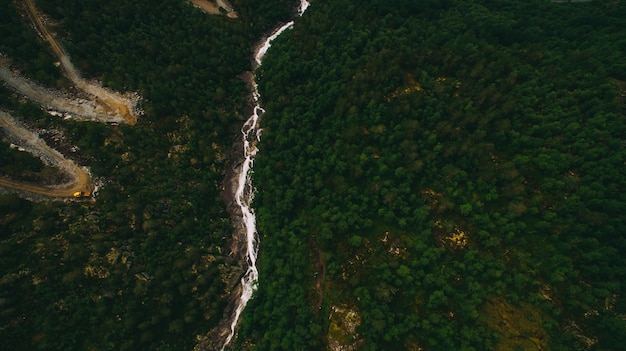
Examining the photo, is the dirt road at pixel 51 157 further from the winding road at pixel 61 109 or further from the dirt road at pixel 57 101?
the dirt road at pixel 57 101

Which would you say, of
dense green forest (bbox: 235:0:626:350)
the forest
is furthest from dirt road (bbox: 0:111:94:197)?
dense green forest (bbox: 235:0:626:350)

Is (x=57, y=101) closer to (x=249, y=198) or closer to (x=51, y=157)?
(x=51, y=157)

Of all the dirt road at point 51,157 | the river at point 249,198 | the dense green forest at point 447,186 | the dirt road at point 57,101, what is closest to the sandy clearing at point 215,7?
the river at point 249,198

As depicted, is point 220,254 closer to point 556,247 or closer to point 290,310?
point 290,310

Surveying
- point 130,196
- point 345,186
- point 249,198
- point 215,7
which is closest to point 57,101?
point 130,196

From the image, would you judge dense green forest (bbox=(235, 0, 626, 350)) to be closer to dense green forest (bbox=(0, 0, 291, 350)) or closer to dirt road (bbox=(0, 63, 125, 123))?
dense green forest (bbox=(0, 0, 291, 350))

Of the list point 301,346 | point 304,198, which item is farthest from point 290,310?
point 304,198
